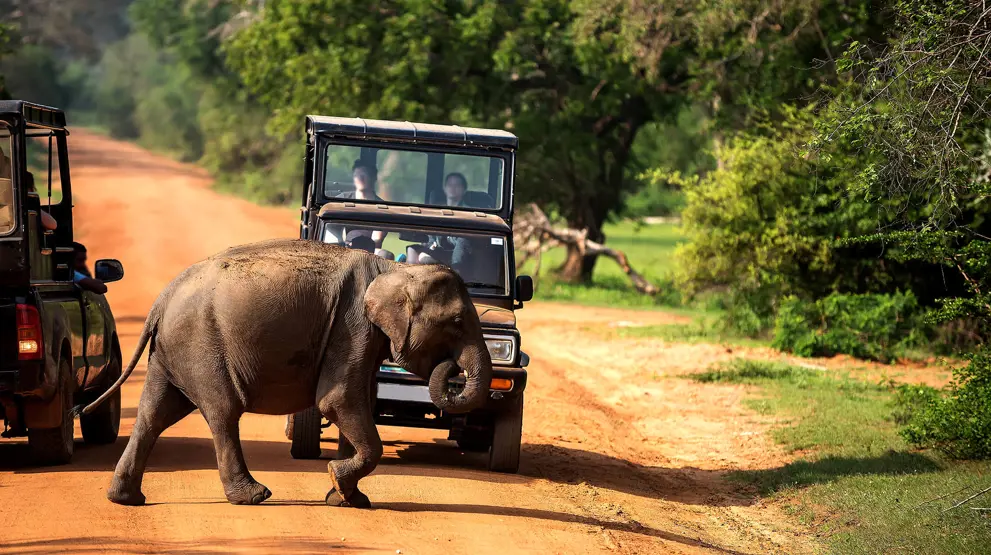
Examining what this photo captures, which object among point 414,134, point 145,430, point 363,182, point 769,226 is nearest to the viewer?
point 145,430

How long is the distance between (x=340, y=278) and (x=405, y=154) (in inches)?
156

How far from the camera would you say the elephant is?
25.9 ft

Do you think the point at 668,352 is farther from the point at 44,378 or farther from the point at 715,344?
the point at 44,378

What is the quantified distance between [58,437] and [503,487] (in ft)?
10.6

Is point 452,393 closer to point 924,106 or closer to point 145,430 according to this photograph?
point 145,430

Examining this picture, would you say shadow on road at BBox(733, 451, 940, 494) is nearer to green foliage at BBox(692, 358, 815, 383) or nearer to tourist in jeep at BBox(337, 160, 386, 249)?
tourist in jeep at BBox(337, 160, 386, 249)

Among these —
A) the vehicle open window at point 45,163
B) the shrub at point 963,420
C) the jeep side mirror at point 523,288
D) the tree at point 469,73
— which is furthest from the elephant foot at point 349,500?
the tree at point 469,73

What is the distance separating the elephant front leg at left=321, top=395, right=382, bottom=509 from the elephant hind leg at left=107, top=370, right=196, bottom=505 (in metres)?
0.95

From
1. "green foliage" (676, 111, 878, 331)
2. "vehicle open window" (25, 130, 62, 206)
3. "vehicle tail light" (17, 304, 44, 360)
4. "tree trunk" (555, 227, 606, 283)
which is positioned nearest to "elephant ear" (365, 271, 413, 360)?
"vehicle tail light" (17, 304, 44, 360)

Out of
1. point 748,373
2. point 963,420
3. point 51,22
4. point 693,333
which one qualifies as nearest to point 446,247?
point 963,420

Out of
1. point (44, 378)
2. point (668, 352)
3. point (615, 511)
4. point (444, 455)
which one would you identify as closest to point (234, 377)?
point (44, 378)

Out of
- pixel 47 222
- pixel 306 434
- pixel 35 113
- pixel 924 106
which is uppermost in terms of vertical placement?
pixel 924 106

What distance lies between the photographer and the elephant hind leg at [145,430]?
787 centimetres

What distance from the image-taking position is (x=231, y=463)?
313 inches
